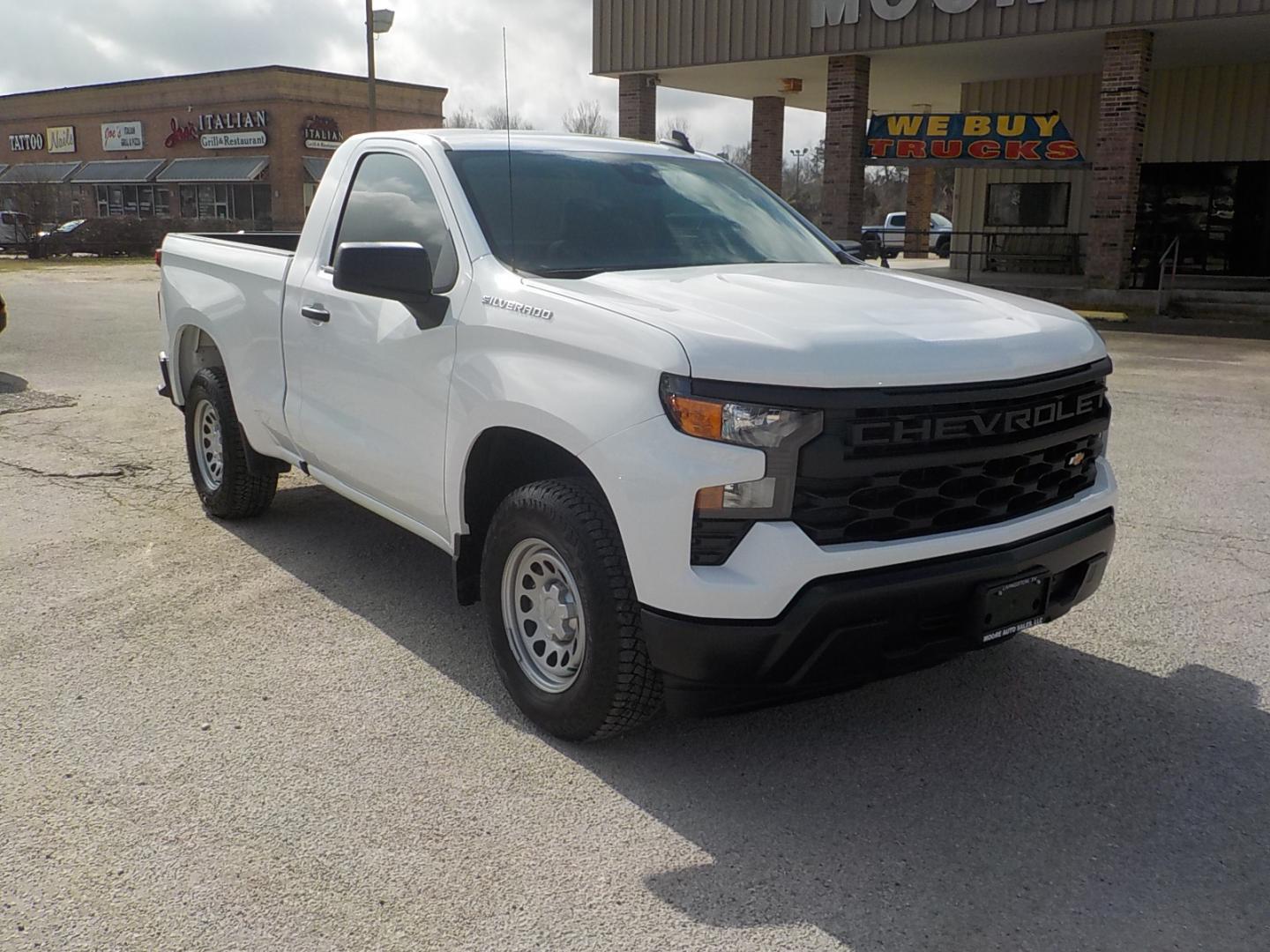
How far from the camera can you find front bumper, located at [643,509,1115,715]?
10.2 feet

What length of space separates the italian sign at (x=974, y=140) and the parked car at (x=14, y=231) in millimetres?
25761

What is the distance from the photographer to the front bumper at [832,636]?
3.10 metres

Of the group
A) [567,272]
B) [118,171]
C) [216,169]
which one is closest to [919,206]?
[216,169]

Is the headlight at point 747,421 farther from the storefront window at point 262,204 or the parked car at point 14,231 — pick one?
the storefront window at point 262,204

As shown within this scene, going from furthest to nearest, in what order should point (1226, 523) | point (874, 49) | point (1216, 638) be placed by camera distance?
point (874, 49)
point (1226, 523)
point (1216, 638)

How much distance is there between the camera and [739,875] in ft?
9.97

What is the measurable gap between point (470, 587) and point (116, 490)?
3.65m

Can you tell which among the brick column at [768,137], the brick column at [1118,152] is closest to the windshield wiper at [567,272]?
the brick column at [1118,152]

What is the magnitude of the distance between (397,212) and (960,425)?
247 cm

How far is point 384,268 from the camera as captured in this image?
12.5ft

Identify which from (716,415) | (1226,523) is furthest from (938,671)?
(1226,523)

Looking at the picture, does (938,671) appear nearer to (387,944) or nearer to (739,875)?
(739,875)

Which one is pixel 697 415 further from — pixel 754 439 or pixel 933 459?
pixel 933 459

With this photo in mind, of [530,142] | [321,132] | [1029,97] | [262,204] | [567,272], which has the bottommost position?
[567,272]
